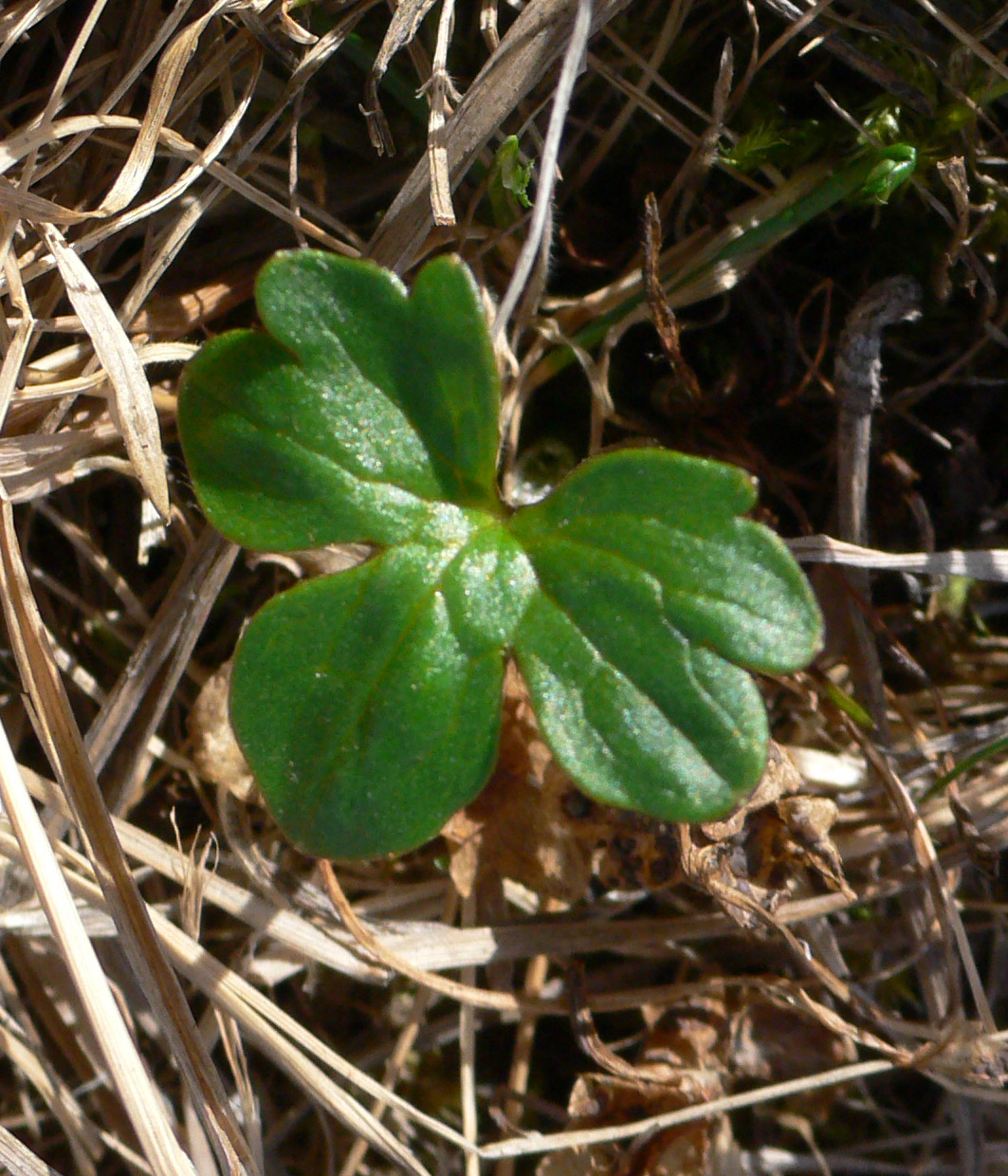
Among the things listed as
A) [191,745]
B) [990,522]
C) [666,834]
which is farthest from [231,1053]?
[990,522]

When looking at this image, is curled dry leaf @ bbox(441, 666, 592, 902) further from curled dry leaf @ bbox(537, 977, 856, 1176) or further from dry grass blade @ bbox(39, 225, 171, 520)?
dry grass blade @ bbox(39, 225, 171, 520)

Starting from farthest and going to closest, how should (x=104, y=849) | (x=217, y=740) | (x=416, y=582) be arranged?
(x=217, y=740) → (x=104, y=849) → (x=416, y=582)

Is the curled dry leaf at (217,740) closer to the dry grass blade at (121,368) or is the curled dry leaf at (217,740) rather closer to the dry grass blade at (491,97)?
the dry grass blade at (121,368)

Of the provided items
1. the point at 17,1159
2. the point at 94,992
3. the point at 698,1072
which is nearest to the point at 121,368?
the point at 94,992

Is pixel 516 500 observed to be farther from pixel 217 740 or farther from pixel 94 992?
pixel 94 992

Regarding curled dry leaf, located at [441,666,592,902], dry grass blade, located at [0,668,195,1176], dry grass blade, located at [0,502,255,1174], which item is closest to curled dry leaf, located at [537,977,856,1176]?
curled dry leaf, located at [441,666,592,902]
